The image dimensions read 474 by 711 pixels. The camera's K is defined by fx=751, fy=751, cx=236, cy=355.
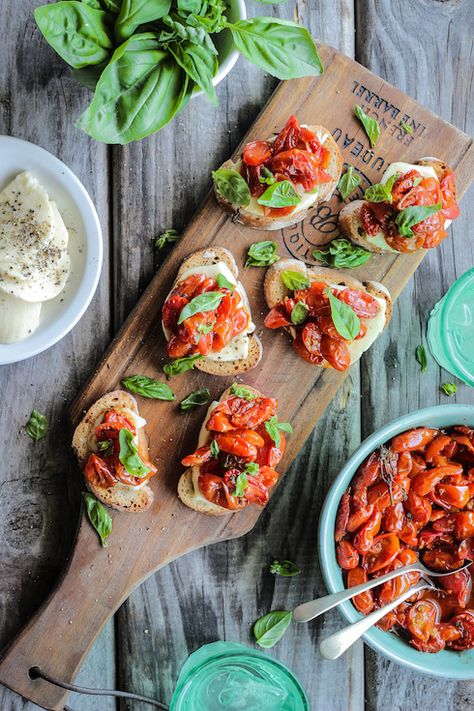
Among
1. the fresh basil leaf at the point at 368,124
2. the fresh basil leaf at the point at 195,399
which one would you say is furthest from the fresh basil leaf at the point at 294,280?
the fresh basil leaf at the point at 368,124

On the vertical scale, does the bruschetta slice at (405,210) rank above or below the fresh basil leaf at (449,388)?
above

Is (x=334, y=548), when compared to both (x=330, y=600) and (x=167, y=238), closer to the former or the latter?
(x=330, y=600)

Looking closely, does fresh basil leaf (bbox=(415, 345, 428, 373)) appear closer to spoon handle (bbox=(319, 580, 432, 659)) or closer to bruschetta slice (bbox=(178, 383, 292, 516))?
bruschetta slice (bbox=(178, 383, 292, 516))

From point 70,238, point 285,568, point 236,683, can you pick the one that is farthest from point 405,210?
point 236,683

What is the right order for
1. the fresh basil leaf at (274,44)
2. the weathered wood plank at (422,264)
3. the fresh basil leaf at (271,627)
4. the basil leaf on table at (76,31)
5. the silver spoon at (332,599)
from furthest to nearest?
1. the weathered wood plank at (422,264)
2. the fresh basil leaf at (271,627)
3. the silver spoon at (332,599)
4. the fresh basil leaf at (274,44)
5. the basil leaf on table at (76,31)

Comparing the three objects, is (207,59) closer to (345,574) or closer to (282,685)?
(345,574)

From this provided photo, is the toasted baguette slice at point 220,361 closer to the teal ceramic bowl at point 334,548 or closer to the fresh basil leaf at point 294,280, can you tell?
the fresh basil leaf at point 294,280

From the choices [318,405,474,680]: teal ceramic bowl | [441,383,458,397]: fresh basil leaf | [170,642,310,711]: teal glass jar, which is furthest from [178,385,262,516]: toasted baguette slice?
[441,383,458,397]: fresh basil leaf
